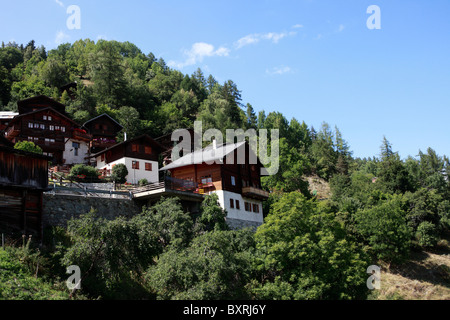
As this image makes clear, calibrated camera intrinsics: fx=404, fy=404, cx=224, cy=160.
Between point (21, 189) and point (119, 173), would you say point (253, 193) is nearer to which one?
point (119, 173)

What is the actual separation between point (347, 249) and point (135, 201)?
18970 millimetres

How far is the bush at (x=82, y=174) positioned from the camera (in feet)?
142

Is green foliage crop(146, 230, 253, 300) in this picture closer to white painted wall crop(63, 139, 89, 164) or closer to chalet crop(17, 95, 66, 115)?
white painted wall crop(63, 139, 89, 164)

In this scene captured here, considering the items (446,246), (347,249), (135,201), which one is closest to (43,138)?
(135,201)

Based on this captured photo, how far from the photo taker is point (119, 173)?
47781mm

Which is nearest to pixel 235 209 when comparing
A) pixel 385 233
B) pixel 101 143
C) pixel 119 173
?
pixel 119 173

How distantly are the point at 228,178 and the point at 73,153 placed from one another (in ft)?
95.7

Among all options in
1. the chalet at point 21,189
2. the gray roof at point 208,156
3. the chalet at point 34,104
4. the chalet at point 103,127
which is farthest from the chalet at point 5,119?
the chalet at point 21,189

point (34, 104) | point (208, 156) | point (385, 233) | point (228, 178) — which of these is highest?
point (34, 104)

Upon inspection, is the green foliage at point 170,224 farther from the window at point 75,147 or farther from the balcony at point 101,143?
the balcony at point 101,143

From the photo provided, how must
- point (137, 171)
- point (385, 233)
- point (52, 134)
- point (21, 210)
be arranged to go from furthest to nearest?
1. point (52, 134)
2. point (137, 171)
3. point (385, 233)
4. point (21, 210)
